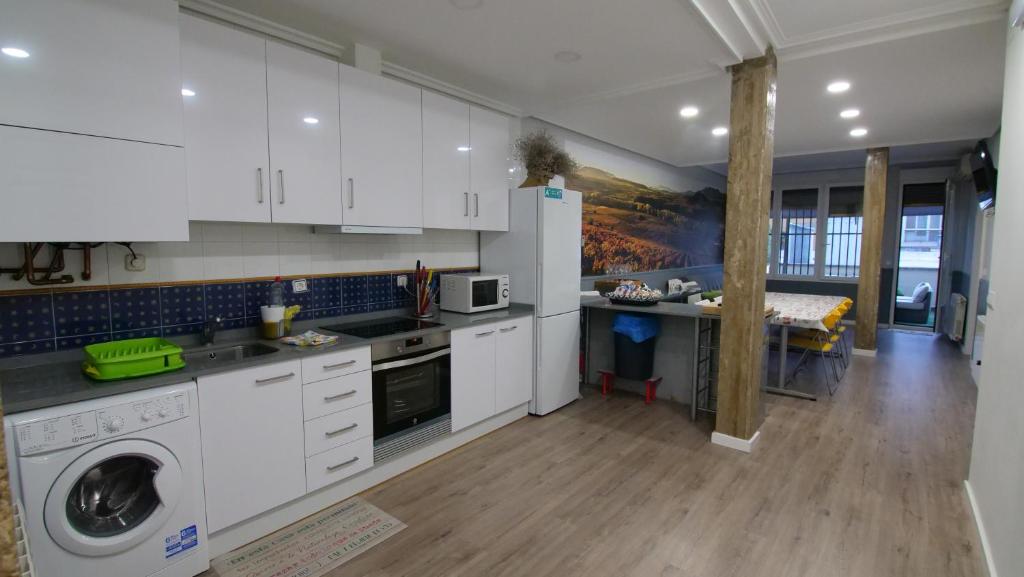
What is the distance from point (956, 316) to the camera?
6828 mm

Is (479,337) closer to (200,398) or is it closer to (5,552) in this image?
(200,398)

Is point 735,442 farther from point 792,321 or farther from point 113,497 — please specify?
point 113,497

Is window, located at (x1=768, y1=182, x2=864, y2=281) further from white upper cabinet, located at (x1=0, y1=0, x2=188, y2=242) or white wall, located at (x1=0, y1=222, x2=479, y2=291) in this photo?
white upper cabinet, located at (x1=0, y1=0, x2=188, y2=242)

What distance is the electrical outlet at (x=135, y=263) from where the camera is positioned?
2.47m

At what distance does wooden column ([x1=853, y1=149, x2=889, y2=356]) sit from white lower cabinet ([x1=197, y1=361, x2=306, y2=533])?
6.73 m

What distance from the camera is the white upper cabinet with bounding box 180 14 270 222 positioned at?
7.71 ft

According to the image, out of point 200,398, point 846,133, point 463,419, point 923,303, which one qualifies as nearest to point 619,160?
point 846,133

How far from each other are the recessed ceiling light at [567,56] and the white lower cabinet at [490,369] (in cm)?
184

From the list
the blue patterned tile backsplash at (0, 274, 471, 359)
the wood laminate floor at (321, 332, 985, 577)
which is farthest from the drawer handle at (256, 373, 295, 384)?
the wood laminate floor at (321, 332, 985, 577)

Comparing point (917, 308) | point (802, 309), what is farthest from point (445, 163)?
point (917, 308)

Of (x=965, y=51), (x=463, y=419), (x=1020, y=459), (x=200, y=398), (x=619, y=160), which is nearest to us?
(x=1020, y=459)

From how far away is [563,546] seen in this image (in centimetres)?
243

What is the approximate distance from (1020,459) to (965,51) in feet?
8.74

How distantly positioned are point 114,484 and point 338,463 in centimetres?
98
